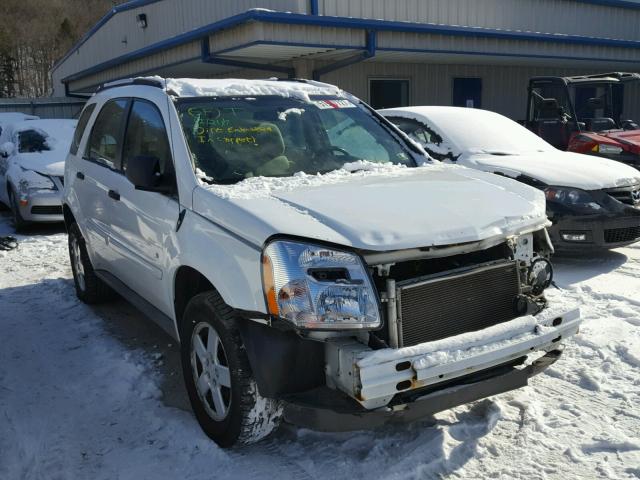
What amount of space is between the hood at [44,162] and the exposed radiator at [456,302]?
7.56 metres

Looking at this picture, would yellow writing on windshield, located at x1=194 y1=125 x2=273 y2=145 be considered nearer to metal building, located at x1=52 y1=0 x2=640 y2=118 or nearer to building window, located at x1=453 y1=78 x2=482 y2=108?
metal building, located at x1=52 y1=0 x2=640 y2=118

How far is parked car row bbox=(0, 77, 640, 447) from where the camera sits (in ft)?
8.88

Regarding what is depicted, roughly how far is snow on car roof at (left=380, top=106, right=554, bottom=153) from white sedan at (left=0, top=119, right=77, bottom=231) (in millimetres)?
4625

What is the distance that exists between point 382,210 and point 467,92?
14.6 metres

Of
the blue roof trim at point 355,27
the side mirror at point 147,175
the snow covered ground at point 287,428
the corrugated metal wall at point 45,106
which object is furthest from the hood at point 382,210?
the corrugated metal wall at point 45,106

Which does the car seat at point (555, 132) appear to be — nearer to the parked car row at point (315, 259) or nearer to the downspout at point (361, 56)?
the downspout at point (361, 56)

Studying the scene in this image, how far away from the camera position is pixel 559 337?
10.1 feet

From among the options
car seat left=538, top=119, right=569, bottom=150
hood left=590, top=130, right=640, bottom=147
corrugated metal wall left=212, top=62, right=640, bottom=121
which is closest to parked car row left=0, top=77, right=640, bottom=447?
car seat left=538, top=119, right=569, bottom=150

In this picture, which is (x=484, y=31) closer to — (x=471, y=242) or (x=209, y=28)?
(x=209, y=28)

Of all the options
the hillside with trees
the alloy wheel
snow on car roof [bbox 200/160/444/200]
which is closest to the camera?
the alloy wheel

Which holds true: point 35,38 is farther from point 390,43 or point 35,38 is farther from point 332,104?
point 332,104

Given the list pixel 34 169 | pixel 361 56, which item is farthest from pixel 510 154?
pixel 34 169

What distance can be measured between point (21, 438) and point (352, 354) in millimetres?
2003

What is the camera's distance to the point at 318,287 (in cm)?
269
